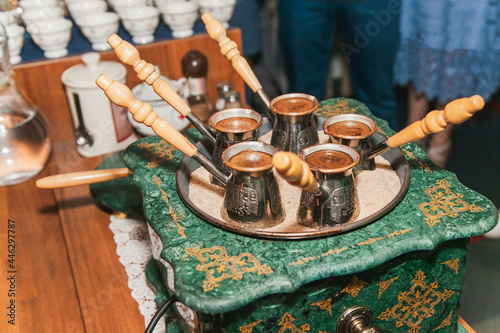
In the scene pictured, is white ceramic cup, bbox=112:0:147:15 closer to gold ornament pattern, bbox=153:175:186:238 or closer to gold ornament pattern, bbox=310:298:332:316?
gold ornament pattern, bbox=153:175:186:238

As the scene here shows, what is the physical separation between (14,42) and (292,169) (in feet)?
4.22

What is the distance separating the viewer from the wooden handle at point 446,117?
72cm

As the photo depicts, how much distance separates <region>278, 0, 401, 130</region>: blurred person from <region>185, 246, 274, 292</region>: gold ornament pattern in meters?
1.47

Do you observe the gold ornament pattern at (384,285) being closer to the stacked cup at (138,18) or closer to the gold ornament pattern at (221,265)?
the gold ornament pattern at (221,265)

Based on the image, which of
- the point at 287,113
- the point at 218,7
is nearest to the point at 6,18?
the point at 218,7

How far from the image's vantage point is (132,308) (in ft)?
3.53

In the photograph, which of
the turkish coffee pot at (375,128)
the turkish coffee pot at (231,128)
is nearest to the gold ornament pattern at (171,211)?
the turkish coffee pot at (231,128)

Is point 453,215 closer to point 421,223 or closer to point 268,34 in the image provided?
point 421,223

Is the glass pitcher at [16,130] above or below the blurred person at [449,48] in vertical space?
above

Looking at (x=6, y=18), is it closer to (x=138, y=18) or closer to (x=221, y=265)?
(x=138, y=18)

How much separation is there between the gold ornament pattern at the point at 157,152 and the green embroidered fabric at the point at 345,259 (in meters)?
0.10

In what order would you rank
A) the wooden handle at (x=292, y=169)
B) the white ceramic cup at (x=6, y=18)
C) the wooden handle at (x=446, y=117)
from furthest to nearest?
the white ceramic cup at (x=6, y=18) < the wooden handle at (x=446, y=117) < the wooden handle at (x=292, y=169)

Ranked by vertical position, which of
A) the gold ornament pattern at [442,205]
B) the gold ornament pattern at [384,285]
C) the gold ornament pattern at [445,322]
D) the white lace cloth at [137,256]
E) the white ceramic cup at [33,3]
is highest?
the white ceramic cup at [33,3]

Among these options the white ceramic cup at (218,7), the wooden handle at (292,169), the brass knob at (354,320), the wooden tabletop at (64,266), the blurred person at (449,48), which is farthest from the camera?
the blurred person at (449,48)
